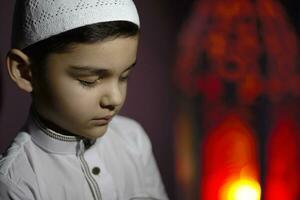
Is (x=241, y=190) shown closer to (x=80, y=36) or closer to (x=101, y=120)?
(x=101, y=120)

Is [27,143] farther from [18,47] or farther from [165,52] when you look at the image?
[165,52]

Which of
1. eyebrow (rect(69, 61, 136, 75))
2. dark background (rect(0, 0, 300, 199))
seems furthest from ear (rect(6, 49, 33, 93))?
dark background (rect(0, 0, 300, 199))

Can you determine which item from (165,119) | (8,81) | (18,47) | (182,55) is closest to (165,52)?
(182,55)

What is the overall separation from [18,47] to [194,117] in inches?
28.3

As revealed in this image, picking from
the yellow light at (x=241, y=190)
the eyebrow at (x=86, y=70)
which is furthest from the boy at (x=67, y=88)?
the yellow light at (x=241, y=190)

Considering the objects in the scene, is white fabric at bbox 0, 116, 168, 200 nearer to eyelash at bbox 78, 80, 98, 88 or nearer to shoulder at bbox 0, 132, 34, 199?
shoulder at bbox 0, 132, 34, 199

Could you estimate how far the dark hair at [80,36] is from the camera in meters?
0.80

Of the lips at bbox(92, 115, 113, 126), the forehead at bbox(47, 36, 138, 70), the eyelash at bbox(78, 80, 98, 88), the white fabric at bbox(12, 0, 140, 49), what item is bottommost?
the lips at bbox(92, 115, 113, 126)

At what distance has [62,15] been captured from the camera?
79cm

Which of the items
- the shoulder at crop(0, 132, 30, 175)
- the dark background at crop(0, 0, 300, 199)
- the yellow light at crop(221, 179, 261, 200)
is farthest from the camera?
the dark background at crop(0, 0, 300, 199)

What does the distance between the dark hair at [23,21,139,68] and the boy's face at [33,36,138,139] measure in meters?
0.01

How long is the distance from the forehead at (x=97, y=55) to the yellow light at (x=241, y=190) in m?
0.55

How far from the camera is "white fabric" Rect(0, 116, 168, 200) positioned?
0.90 metres

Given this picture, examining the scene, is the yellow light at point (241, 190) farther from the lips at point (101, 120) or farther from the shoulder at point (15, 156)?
the shoulder at point (15, 156)
